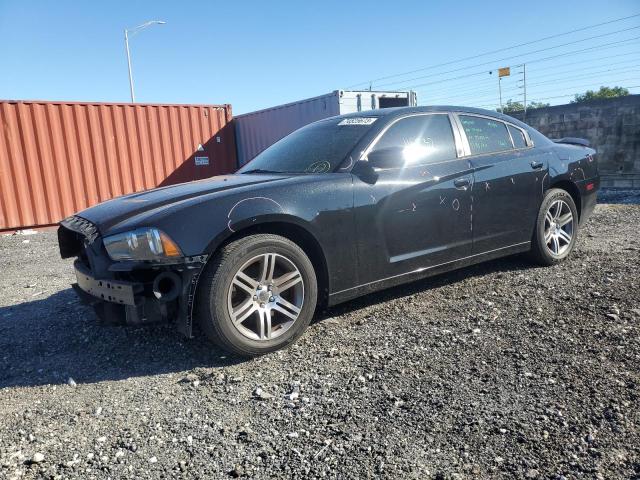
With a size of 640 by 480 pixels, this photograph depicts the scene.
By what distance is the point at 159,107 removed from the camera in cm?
1161

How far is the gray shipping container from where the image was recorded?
11.1m

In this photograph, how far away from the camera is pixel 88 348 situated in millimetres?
3393

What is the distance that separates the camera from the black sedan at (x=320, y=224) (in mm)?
2844

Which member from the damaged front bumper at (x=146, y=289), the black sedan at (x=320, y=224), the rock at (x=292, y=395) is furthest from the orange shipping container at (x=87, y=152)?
the rock at (x=292, y=395)

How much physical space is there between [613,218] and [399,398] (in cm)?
648

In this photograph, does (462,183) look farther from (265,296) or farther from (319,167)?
(265,296)

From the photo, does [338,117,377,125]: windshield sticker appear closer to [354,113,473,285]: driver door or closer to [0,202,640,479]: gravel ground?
[354,113,473,285]: driver door

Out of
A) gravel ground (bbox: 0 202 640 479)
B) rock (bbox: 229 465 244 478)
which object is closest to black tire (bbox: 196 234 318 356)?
gravel ground (bbox: 0 202 640 479)

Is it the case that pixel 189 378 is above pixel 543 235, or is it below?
below

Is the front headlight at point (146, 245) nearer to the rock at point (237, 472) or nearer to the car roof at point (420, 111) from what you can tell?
the rock at point (237, 472)

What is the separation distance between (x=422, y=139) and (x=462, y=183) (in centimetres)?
47

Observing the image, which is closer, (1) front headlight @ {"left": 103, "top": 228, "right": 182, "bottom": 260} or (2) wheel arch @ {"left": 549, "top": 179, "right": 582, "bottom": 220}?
(1) front headlight @ {"left": 103, "top": 228, "right": 182, "bottom": 260}

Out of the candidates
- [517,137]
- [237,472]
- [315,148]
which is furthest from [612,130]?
[237,472]

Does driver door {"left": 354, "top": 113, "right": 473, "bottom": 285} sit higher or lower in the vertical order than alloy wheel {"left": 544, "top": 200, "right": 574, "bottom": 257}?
higher
